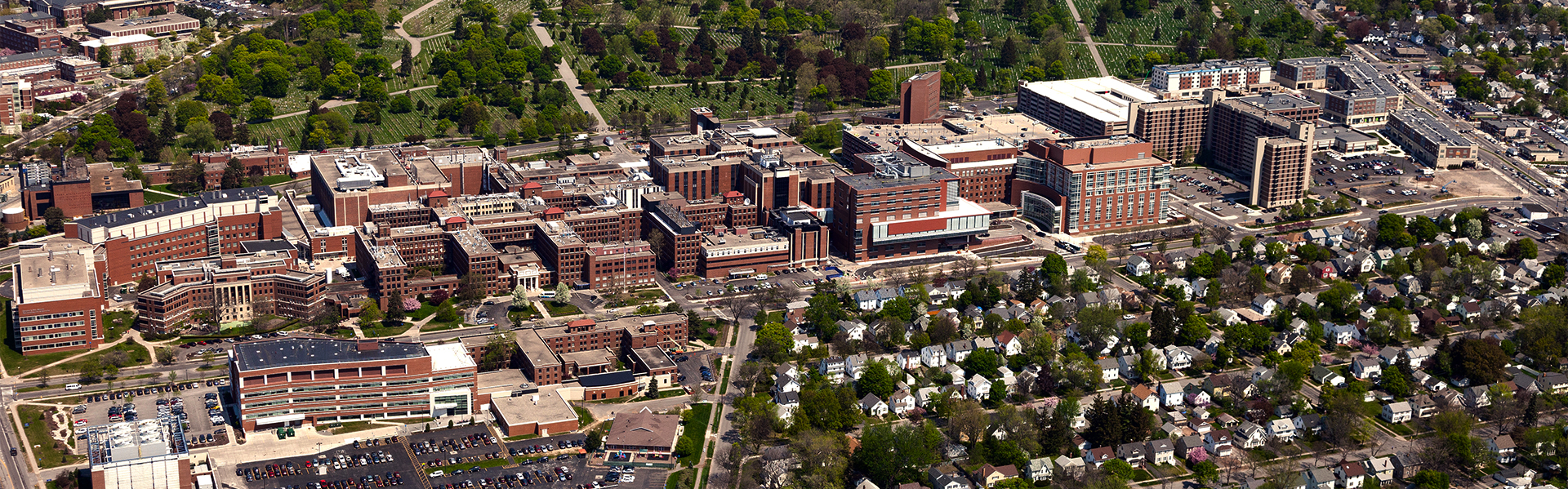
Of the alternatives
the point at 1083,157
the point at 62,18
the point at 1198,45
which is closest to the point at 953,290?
the point at 1083,157

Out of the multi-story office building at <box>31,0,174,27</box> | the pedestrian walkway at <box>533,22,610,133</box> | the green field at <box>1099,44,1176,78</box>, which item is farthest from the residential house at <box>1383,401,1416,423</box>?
the multi-story office building at <box>31,0,174,27</box>

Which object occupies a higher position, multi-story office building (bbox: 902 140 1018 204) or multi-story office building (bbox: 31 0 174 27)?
multi-story office building (bbox: 31 0 174 27)

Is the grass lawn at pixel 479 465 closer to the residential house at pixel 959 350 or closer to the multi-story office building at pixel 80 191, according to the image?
the residential house at pixel 959 350

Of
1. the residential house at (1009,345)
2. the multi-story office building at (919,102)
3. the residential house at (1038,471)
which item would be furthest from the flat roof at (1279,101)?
the residential house at (1038,471)

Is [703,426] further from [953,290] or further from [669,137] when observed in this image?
[669,137]

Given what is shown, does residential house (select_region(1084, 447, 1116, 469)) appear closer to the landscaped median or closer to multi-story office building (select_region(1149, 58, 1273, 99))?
the landscaped median

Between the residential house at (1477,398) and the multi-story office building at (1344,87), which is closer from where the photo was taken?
the residential house at (1477,398)
